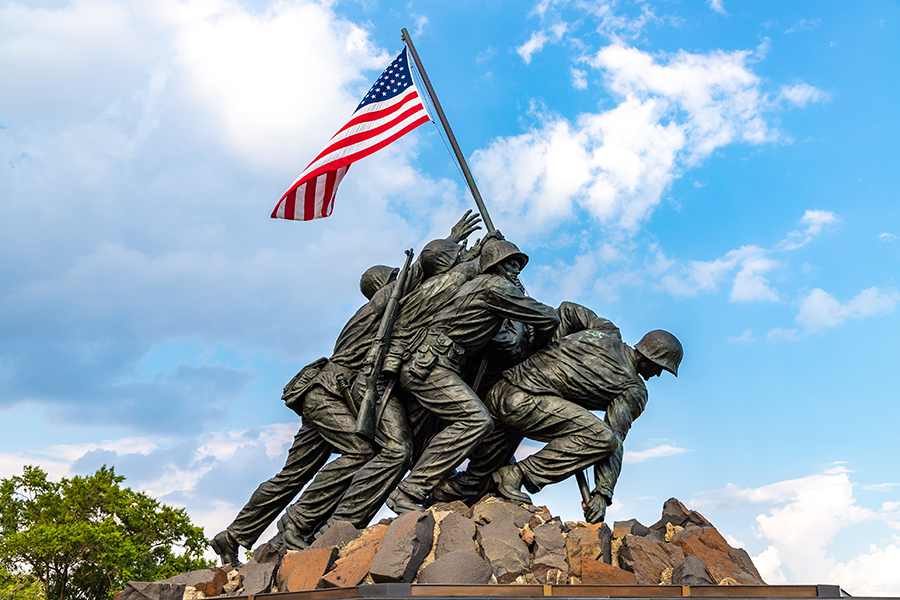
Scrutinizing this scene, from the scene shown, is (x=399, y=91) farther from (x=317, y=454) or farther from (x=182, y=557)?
(x=182, y=557)

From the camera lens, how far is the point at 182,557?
17.8 m

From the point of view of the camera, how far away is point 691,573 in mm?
5980

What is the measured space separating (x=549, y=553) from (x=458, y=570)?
80 centimetres

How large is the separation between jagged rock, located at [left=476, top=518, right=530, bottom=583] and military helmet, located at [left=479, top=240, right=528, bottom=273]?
8.65 feet

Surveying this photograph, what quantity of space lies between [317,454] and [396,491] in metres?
1.41

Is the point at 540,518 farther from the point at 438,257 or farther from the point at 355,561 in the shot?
the point at 438,257

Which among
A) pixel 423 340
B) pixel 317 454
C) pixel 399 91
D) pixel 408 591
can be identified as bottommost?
pixel 408 591

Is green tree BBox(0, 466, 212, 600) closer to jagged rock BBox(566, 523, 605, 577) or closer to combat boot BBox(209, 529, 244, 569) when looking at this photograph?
combat boot BBox(209, 529, 244, 569)

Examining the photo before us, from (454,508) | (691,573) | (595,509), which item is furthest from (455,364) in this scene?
(691,573)

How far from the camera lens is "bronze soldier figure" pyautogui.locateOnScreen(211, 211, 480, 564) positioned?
7.55 m

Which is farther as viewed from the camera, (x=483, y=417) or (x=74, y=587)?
(x=74, y=587)

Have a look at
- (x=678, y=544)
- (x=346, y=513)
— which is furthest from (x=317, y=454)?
(x=678, y=544)

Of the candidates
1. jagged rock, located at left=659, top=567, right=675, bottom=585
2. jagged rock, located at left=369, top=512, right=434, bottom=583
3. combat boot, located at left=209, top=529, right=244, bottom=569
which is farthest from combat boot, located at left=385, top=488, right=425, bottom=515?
jagged rock, located at left=659, top=567, right=675, bottom=585

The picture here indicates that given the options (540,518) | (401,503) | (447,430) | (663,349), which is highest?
(663,349)
